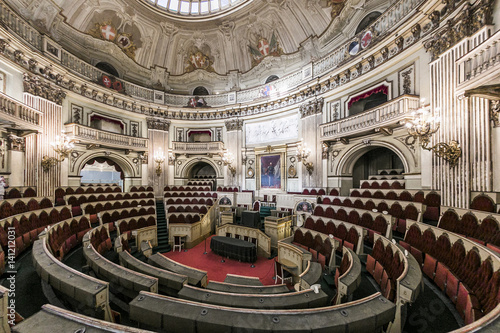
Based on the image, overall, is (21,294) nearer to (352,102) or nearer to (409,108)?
(409,108)

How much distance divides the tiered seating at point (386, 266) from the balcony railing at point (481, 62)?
3.94m

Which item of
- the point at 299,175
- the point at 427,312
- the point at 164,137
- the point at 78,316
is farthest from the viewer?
the point at 164,137

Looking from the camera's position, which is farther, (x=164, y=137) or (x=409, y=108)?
(x=164, y=137)

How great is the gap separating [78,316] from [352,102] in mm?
11776

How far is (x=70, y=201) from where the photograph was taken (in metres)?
8.09

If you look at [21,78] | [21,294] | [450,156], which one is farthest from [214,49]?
[21,294]

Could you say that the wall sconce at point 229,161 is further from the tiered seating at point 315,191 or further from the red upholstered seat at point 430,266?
the red upholstered seat at point 430,266

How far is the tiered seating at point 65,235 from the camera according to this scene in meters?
4.36

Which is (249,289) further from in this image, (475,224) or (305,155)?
(305,155)

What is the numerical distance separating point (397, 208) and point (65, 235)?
9414 millimetres

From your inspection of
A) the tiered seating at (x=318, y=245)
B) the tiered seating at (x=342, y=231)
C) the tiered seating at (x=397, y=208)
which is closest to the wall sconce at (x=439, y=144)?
the tiered seating at (x=397, y=208)

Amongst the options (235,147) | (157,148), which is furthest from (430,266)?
(157,148)

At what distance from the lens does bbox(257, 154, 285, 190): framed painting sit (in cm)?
1331

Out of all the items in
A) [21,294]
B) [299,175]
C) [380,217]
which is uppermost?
[299,175]
